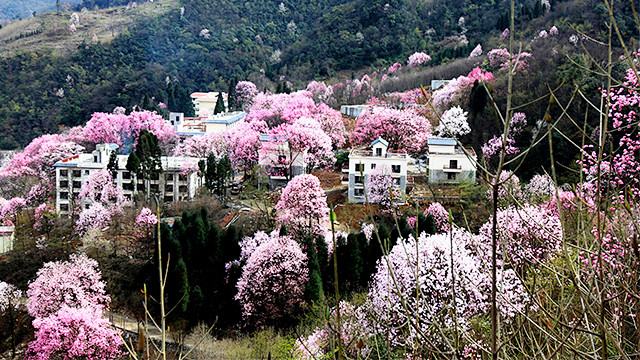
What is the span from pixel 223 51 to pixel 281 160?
Answer: 32.8 metres

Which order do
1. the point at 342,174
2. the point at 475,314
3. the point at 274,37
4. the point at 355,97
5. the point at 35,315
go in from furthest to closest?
the point at 274,37 < the point at 355,97 < the point at 342,174 < the point at 35,315 < the point at 475,314

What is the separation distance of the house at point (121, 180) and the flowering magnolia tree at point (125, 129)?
22.0 feet

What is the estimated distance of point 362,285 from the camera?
13.9 meters

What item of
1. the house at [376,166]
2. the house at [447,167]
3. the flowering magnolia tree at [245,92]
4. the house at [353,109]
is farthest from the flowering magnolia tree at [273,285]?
the flowering magnolia tree at [245,92]

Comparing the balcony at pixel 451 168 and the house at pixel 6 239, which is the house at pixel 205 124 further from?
the balcony at pixel 451 168

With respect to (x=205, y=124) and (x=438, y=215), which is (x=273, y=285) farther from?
(x=205, y=124)

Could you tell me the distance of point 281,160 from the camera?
2091 centimetres

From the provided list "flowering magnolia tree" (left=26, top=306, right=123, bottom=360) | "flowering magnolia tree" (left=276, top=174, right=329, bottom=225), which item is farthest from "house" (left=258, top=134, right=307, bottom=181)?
"flowering magnolia tree" (left=26, top=306, right=123, bottom=360)

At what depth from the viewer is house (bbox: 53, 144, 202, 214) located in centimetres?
2167

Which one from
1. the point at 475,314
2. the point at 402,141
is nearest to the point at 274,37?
the point at 402,141

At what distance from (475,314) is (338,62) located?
117 ft

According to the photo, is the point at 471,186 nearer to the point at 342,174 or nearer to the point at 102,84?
the point at 342,174

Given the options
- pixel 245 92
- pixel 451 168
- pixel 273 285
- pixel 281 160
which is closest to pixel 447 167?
pixel 451 168

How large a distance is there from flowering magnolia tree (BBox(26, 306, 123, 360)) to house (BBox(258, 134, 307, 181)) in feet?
31.3
